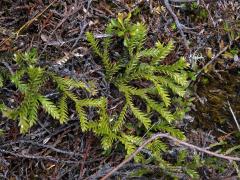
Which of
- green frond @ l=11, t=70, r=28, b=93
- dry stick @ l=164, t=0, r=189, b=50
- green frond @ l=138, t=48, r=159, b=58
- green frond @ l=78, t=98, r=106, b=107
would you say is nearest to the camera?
green frond @ l=11, t=70, r=28, b=93

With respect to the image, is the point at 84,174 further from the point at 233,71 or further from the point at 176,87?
the point at 233,71

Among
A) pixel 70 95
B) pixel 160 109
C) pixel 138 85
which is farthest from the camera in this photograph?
pixel 138 85

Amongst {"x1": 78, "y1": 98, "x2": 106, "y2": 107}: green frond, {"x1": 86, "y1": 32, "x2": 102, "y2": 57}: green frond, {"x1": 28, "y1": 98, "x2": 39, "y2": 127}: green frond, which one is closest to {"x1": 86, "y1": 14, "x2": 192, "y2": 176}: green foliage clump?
{"x1": 86, "y1": 32, "x2": 102, "y2": 57}: green frond

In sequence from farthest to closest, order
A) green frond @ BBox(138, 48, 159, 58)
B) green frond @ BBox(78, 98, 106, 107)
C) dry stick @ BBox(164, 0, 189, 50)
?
dry stick @ BBox(164, 0, 189, 50)
green frond @ BBox(138, 48, 159, 58)
green frond @ BBox(78, 98, 106, 107)

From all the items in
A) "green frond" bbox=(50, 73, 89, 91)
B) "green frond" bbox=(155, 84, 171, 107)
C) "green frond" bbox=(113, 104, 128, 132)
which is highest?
"green frond" bbox=(50, 73, 89, 91)

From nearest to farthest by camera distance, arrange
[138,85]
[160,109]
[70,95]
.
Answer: [70,95] → [160,109] → [138,85]

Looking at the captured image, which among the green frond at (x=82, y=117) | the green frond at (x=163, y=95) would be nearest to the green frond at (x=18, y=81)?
the green frond at (x=82, y=117)

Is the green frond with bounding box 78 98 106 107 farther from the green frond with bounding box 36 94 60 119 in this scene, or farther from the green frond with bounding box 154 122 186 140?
the green frond with bounding box 154 122 186 140

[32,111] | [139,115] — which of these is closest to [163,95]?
[139,115]

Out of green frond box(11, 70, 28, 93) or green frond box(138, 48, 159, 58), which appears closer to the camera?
green frond box(11, 70, 28, 93)

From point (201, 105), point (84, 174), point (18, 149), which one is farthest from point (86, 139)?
point (201, 105)

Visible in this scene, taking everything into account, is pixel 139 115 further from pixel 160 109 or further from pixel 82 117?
pixel 82 117

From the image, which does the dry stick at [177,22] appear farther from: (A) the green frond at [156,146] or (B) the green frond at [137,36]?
(A) the green frond at [156,146]
